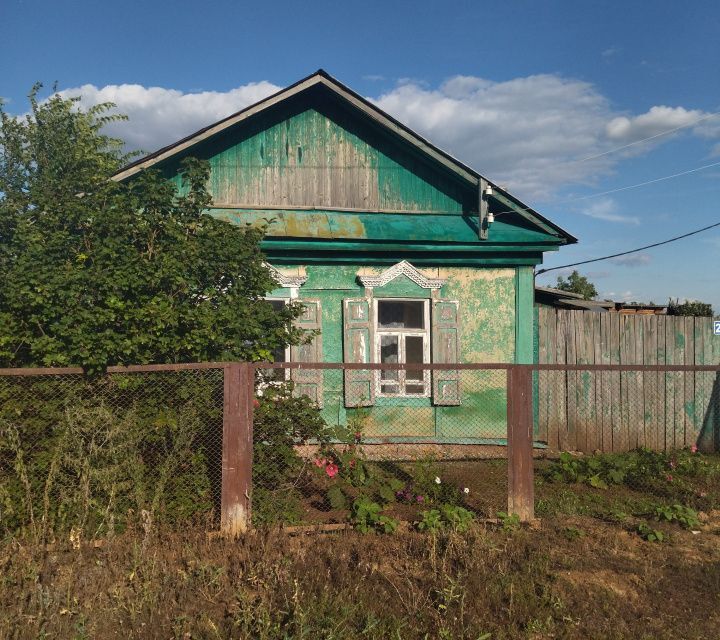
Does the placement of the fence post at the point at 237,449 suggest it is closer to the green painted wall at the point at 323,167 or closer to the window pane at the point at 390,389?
the window pane at the point at 390,389

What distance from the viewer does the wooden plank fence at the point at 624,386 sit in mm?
8664

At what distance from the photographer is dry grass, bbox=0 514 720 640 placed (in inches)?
141

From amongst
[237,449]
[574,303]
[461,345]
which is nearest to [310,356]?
[461,345]

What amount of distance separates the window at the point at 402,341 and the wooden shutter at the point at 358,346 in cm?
13

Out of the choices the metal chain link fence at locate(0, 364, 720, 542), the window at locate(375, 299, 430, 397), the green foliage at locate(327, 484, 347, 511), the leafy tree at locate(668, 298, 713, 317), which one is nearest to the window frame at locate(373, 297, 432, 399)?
the window at locate(375, 299, 430, 397)

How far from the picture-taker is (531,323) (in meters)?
8.83

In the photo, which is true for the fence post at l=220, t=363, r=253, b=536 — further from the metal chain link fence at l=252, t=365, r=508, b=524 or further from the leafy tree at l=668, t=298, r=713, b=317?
the leafy tree at l=668, t=298, r=713, b=317

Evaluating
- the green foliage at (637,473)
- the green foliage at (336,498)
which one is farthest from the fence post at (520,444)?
the green foliage at (637,473)

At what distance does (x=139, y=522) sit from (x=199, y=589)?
40.5 inches

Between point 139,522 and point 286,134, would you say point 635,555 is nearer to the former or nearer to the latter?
point 139,522

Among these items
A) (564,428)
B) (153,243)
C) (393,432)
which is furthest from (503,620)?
(564,428)

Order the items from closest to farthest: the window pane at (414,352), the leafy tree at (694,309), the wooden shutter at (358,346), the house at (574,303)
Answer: the wooden shutter at (358,346)
the window pane at (414,352)
the house at (574,303)
the leafy tree at (694,309)

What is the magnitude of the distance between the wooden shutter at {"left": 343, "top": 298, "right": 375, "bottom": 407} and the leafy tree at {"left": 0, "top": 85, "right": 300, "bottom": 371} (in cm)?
294

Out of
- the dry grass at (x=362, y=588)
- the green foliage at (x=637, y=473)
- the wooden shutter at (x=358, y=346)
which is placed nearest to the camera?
the dry grass at (x=362, y=588)
